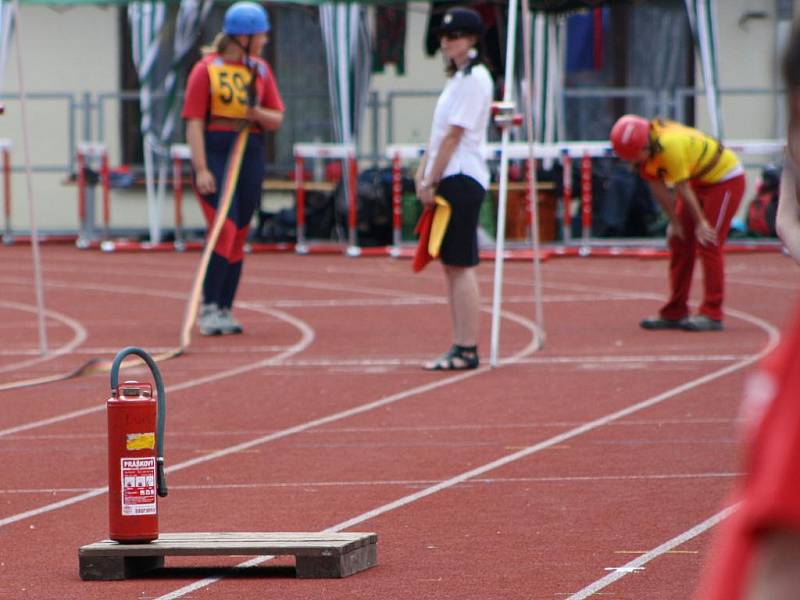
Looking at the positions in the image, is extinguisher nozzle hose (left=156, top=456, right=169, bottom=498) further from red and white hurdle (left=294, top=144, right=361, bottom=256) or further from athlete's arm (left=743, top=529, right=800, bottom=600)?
red and white hurdle (left=294, top=144, right=361, bottom=256)

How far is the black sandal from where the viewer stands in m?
10.3

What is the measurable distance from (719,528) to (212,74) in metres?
7.01

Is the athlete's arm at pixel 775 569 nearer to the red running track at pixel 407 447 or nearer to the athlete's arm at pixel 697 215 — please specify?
the red running track at pixel 407 447

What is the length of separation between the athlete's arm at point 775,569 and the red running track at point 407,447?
3.36 meters

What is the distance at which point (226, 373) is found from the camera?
1043cm

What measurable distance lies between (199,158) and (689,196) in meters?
3.23

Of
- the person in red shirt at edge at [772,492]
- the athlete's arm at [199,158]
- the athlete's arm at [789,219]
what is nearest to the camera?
the person in red shirt at edge at [772,492]

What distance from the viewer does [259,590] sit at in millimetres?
5098

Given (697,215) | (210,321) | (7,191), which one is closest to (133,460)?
(210,321)

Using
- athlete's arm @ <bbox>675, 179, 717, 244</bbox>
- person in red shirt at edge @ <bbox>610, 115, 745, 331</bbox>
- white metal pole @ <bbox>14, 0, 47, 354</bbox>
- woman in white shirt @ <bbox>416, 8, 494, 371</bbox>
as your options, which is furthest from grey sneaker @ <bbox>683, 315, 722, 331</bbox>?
white metal pole @ <bbox>14, 0, 47, 354</bbox>

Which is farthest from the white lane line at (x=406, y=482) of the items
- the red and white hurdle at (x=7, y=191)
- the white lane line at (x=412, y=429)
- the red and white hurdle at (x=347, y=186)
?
the red and white hurdle at (x=7, y=191)

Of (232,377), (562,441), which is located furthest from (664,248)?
(562,441)

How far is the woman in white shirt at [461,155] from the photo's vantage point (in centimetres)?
989

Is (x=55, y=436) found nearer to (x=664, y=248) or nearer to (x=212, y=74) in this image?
(x=212, y=74)
